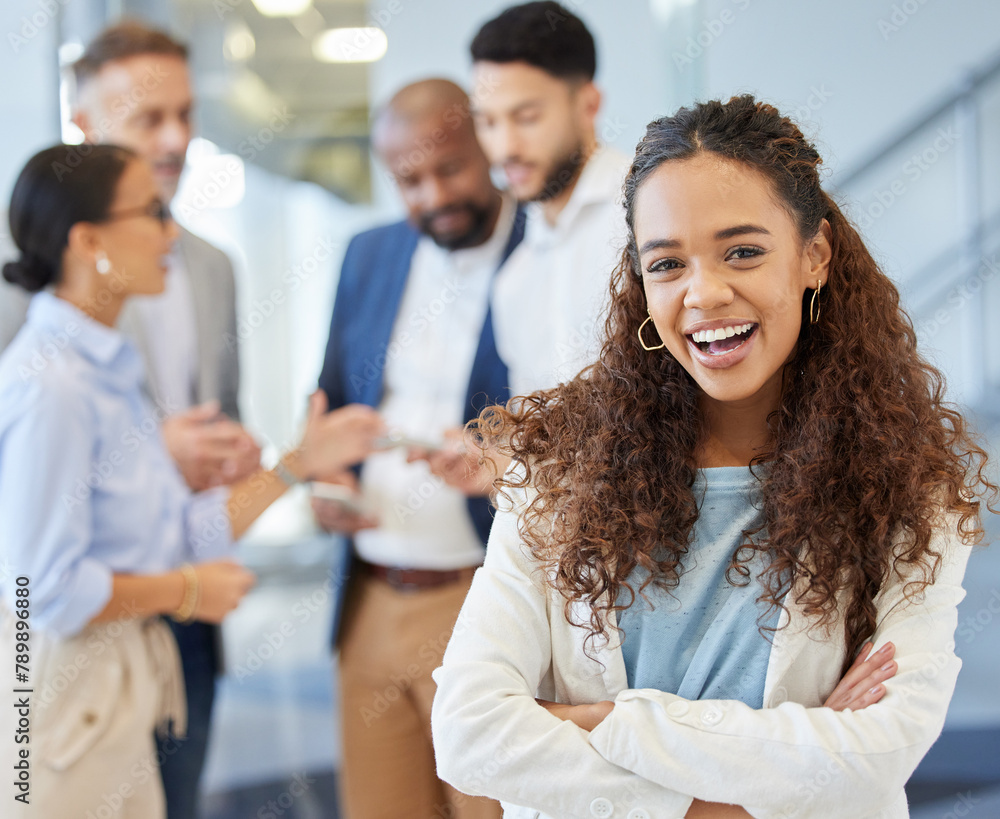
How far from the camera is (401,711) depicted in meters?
2.46

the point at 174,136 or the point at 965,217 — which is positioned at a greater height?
the point at 174,136

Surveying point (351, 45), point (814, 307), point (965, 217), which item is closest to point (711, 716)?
point (814, 307)

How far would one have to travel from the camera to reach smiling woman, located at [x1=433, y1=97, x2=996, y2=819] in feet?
3.68

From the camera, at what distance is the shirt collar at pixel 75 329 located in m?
2.23

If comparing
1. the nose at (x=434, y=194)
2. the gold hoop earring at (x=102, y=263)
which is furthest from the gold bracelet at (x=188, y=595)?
the nose at (x=434, y=194)

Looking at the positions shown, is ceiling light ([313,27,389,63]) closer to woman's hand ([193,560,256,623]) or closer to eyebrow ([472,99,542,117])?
eyebrow ([472,99,542,117])

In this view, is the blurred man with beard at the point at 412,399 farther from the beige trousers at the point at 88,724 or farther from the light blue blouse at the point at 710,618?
the light blue blouse at the point at 710,618

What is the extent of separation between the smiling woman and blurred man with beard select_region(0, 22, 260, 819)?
1.59 metres

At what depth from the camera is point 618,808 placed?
1.12 metres

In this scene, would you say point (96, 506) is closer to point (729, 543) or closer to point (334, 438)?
point (334, 438)

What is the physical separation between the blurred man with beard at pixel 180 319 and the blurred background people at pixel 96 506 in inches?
4.3

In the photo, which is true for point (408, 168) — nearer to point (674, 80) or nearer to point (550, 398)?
point (674, 80)

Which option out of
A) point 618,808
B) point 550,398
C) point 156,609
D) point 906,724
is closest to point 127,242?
point 156,609

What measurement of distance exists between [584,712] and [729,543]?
1.04 ft
